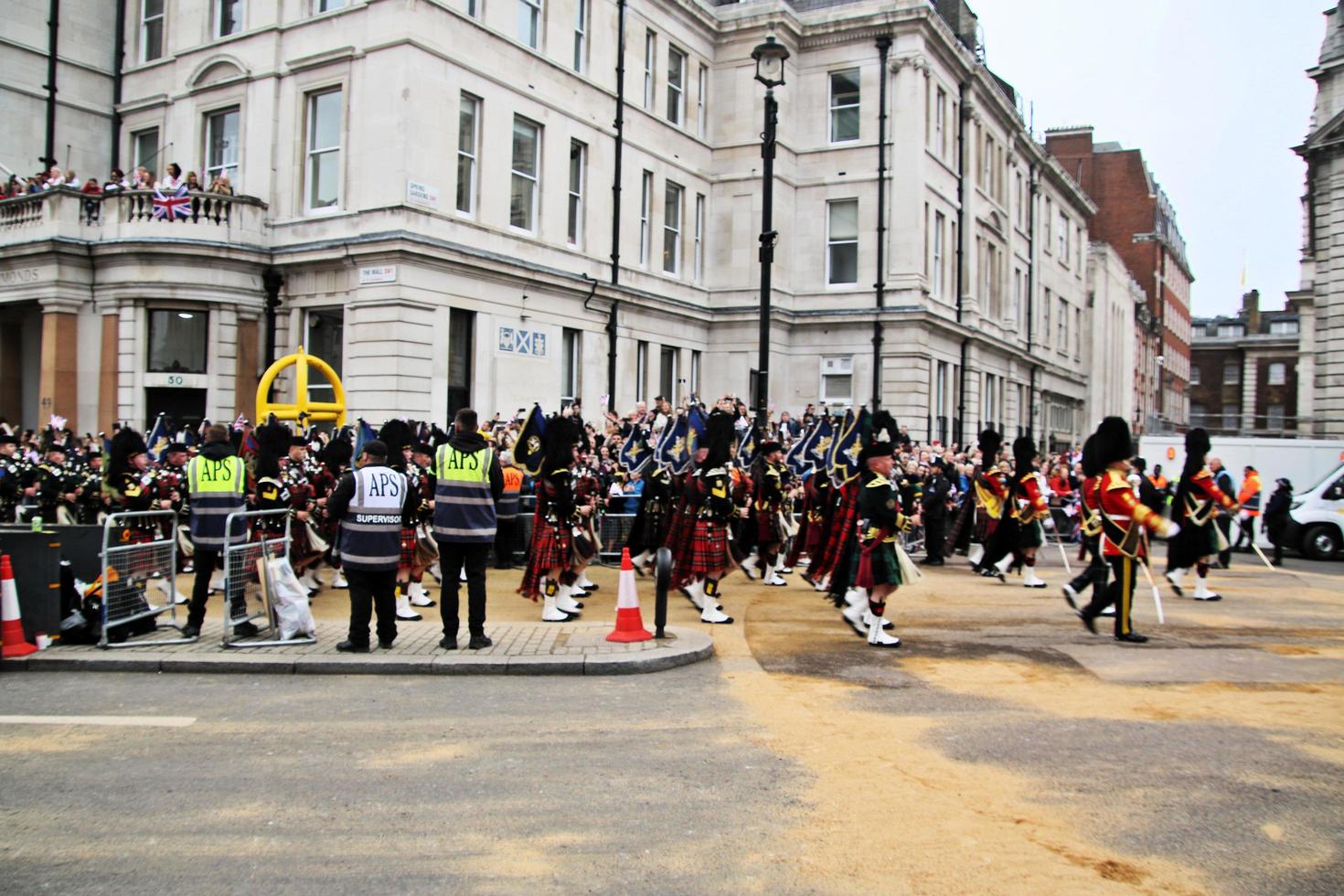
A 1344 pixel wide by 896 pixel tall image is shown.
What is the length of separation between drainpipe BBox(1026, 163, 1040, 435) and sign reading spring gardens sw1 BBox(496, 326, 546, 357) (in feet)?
92.5

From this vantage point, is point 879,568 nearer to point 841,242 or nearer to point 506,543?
point 506,543

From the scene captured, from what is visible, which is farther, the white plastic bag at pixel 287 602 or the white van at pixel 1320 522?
the white van at pixel 1320 522

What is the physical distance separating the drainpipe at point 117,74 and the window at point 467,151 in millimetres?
9600

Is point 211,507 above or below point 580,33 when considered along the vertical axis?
below

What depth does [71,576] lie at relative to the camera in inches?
366

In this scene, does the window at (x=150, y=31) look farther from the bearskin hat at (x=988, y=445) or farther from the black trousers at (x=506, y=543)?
the bearskin hat at (x=988, y=445)

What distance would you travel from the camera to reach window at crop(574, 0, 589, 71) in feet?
83.0

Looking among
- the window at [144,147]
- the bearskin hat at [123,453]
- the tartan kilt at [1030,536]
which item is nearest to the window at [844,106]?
the window at [144,147]

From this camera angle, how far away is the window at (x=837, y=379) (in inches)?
1266

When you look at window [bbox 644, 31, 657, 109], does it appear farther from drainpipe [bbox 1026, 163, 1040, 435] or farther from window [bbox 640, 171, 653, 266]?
drainpipe [bbox 1026, 163, 1040, 435]

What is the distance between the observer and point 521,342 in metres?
23.5

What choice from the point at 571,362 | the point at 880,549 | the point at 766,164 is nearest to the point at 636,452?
the point at 880,549

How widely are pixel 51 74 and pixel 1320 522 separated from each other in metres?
29.1

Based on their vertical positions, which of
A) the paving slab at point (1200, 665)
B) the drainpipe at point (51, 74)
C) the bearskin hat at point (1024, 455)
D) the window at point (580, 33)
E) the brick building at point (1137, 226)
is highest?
the brick building at point (1137, 226)
